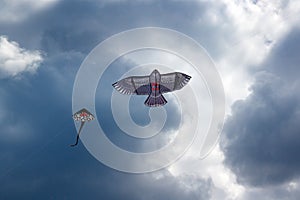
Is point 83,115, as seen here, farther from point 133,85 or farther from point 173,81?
point 173,81

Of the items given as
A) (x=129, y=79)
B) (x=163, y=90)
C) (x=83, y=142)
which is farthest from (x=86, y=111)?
(x=163, y=90)

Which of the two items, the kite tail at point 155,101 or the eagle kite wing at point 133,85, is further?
the eagle kite wing at point 133,85

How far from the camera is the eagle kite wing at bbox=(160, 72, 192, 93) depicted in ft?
272

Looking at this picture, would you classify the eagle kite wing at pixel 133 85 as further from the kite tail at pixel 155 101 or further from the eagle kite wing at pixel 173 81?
the eagle kite wing at pixel 173 81

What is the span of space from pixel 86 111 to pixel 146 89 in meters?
18.7

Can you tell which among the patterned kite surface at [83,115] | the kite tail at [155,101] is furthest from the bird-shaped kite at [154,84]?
the patterned kite surface at [83,115]

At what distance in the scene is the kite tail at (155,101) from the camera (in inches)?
3317

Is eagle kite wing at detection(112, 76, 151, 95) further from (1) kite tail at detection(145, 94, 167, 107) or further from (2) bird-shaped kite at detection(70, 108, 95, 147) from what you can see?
(2) bird-shaped kite at detection(70, 108, 95, 147)

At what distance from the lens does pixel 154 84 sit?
84.0m

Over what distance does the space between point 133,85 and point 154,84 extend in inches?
267

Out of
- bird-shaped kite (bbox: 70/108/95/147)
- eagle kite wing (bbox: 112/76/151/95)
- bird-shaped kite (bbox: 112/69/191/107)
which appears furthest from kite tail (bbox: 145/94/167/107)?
bird-shaped kite (bbox: 70/108/95/147)

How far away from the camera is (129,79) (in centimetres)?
8581

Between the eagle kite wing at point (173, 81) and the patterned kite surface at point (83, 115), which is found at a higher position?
the eagle kite wing at point (173, 81)

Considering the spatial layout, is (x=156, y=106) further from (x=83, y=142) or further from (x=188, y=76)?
(x=83, y=142)
